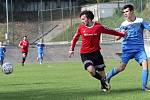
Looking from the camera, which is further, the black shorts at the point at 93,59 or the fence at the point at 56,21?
the fence at the point at 56,21

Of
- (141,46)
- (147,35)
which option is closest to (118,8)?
(147,35)

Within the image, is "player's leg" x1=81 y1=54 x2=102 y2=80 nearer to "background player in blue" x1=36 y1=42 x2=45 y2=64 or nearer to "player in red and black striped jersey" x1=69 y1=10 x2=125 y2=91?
"player in red and black striped jersey" x1=69 y1=10 x2=125 y2=91

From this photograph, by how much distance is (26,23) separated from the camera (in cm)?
8669

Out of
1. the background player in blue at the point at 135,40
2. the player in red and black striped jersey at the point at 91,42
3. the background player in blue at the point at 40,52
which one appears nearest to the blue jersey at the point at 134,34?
the background player in blue at the point at 135,40

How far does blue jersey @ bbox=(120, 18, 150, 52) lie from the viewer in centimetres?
1383

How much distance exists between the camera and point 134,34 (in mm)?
A: 13938

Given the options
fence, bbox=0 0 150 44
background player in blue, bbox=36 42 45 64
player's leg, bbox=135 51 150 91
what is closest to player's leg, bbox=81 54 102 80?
player's leg, bbox=135 51 150 91

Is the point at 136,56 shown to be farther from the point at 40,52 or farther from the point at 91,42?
the point at 40,52


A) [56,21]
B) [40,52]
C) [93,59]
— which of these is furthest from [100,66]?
[56,21]

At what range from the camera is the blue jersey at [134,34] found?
13.8 meters

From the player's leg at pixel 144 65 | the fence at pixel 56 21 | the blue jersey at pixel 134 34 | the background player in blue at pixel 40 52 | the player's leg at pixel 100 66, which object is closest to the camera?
the player's leg at pixel 144 65

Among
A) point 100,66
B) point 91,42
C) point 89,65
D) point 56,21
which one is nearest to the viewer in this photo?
point 89,65

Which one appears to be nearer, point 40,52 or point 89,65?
point 89,65

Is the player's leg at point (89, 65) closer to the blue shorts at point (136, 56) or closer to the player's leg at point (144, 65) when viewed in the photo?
the blue shorts at point (136, 56)
